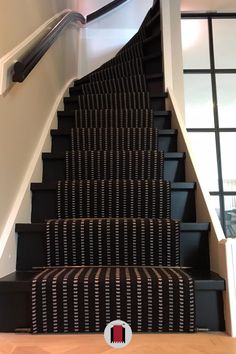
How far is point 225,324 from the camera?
1.07 meters

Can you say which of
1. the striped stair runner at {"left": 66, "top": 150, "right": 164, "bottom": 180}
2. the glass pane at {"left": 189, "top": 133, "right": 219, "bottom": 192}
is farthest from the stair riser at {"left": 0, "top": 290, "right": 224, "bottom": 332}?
the glass pane at {"left": 189, "top": 133, "right": 219, "bottom": 192}

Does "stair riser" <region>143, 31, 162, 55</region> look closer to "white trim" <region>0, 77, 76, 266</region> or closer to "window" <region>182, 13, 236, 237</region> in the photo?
"window" <region>182, 13, 236, 237</region>

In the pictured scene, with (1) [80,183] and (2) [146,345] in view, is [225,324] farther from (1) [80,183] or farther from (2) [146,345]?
(1) [80,183]

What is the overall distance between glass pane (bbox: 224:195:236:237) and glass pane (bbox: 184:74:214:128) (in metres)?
0.83

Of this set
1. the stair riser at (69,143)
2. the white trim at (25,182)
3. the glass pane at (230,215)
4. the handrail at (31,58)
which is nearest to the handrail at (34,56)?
the handrail at (31,58)

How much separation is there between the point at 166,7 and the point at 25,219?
2.18m

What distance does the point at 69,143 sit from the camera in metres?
2.20

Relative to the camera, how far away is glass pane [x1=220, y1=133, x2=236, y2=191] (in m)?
3.56

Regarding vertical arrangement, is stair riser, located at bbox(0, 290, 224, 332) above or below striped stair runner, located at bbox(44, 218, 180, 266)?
below

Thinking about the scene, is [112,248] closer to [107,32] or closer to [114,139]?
[114,139]

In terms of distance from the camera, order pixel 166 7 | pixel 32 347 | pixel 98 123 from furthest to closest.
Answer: pixel 166 7, pixel 98 123, pixel 32 347

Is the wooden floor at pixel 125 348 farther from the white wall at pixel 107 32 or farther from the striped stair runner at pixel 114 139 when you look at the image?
the white wall at pixel 107 32

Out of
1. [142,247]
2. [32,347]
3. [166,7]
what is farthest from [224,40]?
[32,347]

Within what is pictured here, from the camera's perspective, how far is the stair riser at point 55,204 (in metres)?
1.64
